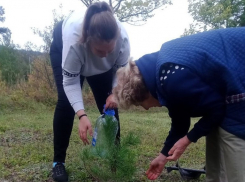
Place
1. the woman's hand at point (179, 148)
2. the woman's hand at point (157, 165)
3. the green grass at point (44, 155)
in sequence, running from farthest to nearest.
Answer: the green grass at point (44, 155) → the woman's hand at point (157, 165) → the woman's hand at point (179, 148)

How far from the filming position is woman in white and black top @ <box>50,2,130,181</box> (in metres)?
2.08

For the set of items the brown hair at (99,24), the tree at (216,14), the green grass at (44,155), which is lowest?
the green grass at (44,155)

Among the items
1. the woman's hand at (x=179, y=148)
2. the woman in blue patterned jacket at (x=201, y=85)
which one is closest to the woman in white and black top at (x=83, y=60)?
the woman in blue patterned jacket at (x=201, y=85)

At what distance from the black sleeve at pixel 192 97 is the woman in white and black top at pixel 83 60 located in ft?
1.53

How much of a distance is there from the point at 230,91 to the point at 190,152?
6.52 ft

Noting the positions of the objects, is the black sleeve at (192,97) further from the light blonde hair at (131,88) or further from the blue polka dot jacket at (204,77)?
the light blonde hair at (131,88)

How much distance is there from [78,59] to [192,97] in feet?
3.10

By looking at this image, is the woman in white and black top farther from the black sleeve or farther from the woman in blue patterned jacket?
the black sleeve

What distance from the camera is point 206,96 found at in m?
1.65

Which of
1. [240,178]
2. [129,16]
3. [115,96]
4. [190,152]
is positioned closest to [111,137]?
[115,96]

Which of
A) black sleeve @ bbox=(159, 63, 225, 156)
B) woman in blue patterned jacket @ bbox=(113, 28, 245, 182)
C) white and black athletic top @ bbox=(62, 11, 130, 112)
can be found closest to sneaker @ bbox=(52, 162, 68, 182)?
white and black athletic top @ bbox=(62, 11, 130, 112)

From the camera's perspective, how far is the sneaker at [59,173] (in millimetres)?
2516

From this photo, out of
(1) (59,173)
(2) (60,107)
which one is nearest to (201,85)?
(2) (60,107)

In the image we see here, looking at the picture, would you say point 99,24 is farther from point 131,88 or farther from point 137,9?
point 137,9
